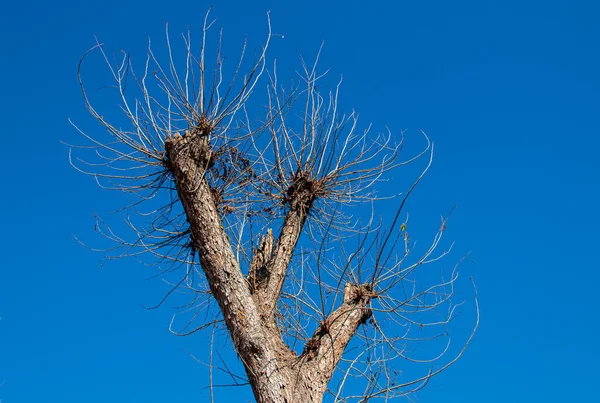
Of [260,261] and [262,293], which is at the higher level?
[260,261]

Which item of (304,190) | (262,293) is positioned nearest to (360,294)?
(262,293)

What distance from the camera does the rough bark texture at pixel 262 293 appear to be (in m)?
4.47

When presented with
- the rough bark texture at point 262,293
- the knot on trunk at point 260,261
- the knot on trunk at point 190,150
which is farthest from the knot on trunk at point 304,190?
the knot on trunk at point 190,150

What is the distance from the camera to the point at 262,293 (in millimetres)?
5039

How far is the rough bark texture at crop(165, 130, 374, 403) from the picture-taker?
14.7 feet

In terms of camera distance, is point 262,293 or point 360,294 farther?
point 360,294

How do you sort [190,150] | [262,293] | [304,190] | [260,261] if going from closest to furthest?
[262,293] < [190,150] < [260,261] < [304,190]

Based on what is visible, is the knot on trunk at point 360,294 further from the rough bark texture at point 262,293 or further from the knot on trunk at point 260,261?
the knot on trunk at point 260,261

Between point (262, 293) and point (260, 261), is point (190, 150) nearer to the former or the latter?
point (260, 261)

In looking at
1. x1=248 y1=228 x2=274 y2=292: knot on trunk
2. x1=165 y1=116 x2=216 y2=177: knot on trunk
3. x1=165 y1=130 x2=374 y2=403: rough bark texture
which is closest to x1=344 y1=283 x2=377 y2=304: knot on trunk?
x1=165 y1=130 x2=374 y2=403: rough bark texture

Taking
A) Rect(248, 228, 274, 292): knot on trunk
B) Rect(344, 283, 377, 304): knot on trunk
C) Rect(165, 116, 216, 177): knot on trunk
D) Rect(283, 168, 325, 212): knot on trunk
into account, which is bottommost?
Rect(344, 283, 377, 304): knot on trunk

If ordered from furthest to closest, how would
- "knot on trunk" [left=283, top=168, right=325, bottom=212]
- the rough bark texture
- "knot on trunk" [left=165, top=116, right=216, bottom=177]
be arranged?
"knot on trunk" [left=283, top=168, right=325, bottom=212] → "knot on trunk" [left=165, top=116, right=216, bottom=177] → the rough bark texture

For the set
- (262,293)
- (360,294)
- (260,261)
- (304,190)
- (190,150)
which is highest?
(190,150)

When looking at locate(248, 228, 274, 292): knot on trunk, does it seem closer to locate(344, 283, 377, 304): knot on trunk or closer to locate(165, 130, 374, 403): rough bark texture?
locate(165, 130, 374, 403): rough bark texture
